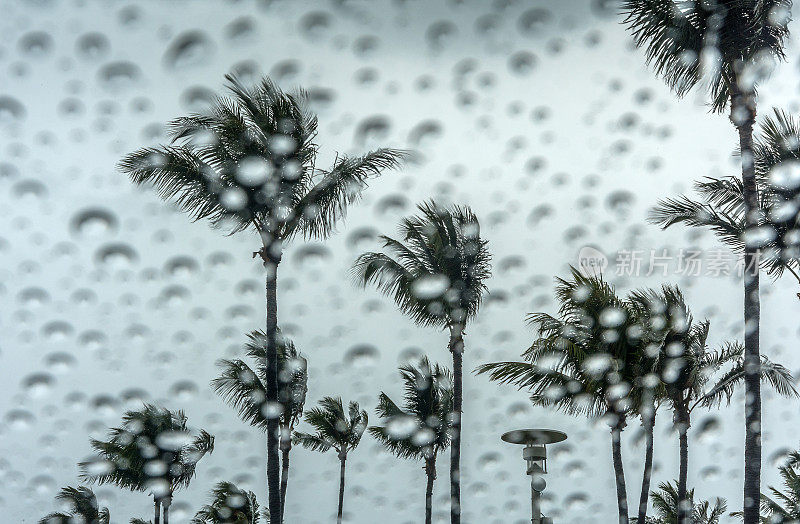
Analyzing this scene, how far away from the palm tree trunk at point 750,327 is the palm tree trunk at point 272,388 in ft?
14.2

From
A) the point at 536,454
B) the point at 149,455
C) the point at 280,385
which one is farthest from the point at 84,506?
the point at 536,454

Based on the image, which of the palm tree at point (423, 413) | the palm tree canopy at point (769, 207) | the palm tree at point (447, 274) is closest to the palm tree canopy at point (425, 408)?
the palm tree at point (423, 413)

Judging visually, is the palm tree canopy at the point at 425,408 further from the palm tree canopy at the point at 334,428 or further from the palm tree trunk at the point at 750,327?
the palm tree trunk at the point at 750,327

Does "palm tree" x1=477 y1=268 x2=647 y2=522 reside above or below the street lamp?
above

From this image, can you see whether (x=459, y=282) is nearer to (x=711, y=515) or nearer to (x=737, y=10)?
(x=737, y=10)

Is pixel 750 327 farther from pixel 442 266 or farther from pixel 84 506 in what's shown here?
pixel 84 506

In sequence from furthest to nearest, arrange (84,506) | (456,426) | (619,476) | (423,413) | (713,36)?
(84,506) → (423,413) → (456,426) → (619,476) → (713,36)

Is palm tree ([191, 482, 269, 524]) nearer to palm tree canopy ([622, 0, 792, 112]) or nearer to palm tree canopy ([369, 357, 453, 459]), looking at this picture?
palm tree canopy ([369, 357, 453, 459])

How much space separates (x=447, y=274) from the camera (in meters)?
9.05

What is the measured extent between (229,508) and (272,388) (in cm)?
855

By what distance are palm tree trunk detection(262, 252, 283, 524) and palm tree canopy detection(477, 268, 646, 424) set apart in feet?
7.91

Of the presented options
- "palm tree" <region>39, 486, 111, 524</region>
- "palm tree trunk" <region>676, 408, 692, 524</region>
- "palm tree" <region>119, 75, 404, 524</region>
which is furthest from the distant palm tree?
"palm tree" <region>39, 486, 111, 524</region>

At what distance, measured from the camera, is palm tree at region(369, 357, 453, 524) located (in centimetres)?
1288

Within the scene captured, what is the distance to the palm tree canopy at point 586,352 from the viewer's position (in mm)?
7168
